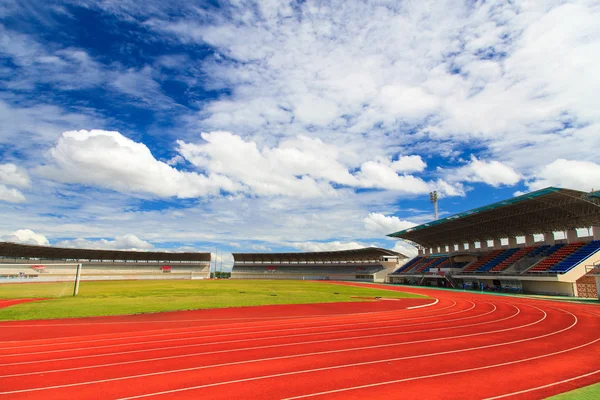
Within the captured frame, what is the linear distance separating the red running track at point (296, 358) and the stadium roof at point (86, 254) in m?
79.4

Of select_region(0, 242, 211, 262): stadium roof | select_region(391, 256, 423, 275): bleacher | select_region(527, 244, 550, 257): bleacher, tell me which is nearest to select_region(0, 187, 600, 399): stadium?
select_region(527, 244, 550, 257): bleacher

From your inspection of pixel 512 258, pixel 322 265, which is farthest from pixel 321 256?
pixel 512 258

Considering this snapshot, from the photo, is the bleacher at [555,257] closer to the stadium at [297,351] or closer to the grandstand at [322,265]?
the stadium at [297,351]

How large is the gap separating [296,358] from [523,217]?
4836 cm

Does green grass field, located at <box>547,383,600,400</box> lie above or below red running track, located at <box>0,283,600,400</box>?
above

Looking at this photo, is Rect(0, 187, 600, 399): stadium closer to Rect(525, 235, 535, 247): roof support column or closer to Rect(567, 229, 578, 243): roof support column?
Rect(567, 229, 578, 243): roof support column

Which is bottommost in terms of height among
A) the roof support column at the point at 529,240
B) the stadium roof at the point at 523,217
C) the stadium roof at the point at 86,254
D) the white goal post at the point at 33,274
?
the white goal post at the point at 33,274

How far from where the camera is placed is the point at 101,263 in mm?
94875

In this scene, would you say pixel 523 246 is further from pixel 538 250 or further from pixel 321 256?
pixel 321 256

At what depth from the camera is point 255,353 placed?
11.5 metres

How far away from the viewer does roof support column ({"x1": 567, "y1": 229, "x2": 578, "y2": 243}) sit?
142ft

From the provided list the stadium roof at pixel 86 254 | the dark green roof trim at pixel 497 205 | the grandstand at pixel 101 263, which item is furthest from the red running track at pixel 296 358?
the stadium roof at pixel 86 254

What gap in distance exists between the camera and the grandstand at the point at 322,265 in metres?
85.2

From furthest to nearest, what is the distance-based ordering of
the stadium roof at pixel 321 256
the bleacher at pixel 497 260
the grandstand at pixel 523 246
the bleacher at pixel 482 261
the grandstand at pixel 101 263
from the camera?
1. the stadium roof at pixel 321 256
2. the grandstand at pixel 101 263
3. the bleacher at pixel 482 261
4. the bleacher at pixel 497 260
5. the grandstand at pixel 523 246
